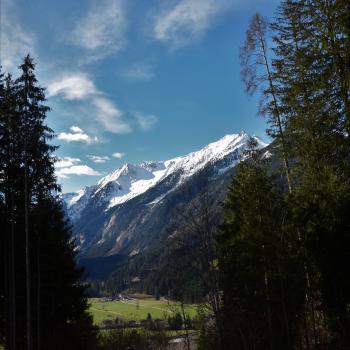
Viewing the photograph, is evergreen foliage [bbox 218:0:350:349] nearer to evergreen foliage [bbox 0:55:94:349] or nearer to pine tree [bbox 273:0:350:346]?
pine tree [bbox 273:0:350:346]

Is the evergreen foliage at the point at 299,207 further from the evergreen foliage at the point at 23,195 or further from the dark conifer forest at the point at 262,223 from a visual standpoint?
the evergreen foliage at the point at 23,195

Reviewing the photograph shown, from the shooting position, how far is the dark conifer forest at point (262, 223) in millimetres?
15375

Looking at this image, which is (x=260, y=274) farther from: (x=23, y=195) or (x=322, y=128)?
(x=23, y=195)

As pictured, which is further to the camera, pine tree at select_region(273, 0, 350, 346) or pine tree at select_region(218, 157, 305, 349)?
A: pine tree at select_region(218, 157, 305, 349)

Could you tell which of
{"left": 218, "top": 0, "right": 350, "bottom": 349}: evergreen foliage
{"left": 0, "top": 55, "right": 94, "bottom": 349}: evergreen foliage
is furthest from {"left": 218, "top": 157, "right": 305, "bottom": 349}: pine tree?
{"left": 0, "top": 55, "right": 94, "bottom": 349}: evergreen foliage

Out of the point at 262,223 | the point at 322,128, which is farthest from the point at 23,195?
the point at 322,128

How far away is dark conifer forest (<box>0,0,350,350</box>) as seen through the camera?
1538cm

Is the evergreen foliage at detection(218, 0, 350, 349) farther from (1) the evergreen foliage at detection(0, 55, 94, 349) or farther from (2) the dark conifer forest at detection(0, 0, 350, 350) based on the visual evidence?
(1) the evergreen foliage at detection(0, 55, 94, 349)

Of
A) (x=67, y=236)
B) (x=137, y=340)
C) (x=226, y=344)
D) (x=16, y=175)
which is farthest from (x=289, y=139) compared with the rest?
(x=67, y=236)

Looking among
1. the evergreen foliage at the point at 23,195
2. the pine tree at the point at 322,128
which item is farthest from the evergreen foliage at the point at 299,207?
the evergreen foliage at the point at 23,195

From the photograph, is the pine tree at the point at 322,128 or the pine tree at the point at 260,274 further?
the pine tree at the point at 260,274

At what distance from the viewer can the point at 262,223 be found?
848 inches

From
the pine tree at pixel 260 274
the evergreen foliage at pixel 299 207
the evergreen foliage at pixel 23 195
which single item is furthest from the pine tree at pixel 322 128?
the evergreen foliage at pixel 23 195

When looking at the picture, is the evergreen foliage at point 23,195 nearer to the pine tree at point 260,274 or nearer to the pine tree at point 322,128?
the pine tree at point 260,274
